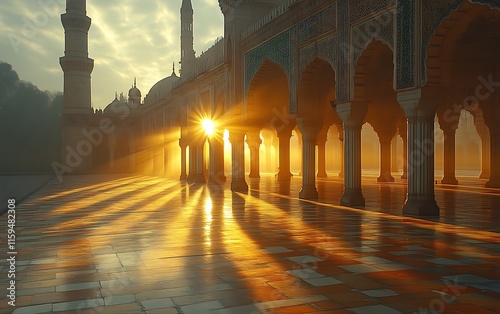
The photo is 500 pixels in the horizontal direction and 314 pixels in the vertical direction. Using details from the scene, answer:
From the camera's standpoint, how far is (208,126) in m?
20.8

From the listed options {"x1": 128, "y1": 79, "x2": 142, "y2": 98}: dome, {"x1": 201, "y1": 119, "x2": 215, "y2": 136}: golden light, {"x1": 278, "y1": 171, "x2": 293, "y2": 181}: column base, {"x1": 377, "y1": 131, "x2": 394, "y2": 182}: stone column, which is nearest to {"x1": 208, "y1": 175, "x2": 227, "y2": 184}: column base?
{"x1": 201, "y1": 119, "x2": 215, "y2": 136}: golden light

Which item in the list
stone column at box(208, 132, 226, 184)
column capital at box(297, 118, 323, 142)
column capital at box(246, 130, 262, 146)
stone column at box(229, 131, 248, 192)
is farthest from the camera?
column capital at box(246, 130, 262, 146)

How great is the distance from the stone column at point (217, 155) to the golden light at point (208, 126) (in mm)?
Answer: 261

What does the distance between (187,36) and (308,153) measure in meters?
30.6

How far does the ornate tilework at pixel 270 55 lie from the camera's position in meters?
13.2

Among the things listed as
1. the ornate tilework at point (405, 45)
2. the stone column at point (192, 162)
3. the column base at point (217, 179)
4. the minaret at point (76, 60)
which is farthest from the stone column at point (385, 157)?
the minaret at point (76, 60)

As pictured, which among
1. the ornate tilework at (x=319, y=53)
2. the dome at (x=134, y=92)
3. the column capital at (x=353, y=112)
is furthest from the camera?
the dome at (x=134, y=92)

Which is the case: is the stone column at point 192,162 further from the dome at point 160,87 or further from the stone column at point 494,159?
the dome at point 160,87

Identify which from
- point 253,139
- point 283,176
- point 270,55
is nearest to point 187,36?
point 253,139

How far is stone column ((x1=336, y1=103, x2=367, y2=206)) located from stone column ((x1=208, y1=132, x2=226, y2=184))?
360 inches

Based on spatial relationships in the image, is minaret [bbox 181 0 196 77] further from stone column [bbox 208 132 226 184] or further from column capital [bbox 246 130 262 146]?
stone column [bbox 208 132 226 184]

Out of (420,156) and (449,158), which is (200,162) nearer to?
(449,158)

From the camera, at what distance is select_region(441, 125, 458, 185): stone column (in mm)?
18453

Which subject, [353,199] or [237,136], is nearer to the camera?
[353,199]
